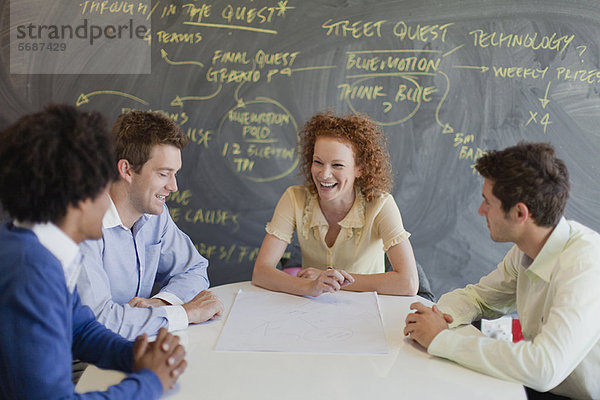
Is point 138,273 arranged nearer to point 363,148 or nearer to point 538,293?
point 363,148

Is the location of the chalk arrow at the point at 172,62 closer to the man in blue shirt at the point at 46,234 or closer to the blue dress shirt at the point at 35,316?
the man in blue shirt at the point at 46,234

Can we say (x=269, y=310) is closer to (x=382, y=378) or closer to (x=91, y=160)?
(x=382, y=378)

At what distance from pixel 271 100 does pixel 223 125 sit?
310 millimetres

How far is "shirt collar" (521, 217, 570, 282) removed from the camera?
1.41 meters

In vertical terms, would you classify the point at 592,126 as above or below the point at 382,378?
above

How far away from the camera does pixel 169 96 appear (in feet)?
9.93

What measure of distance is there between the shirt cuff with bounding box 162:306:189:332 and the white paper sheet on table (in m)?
0.12

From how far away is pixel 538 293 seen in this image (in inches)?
56.8

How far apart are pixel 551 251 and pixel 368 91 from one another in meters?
1.77

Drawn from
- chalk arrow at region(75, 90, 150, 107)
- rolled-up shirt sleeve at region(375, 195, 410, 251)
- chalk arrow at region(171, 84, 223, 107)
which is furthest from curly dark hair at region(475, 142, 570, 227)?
chalk arrow at region(75, 90, 150, 107)

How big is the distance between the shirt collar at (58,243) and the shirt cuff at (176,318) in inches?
19.8

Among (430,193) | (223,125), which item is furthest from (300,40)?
(430,193)

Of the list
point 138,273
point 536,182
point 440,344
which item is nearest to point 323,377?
point 440,344

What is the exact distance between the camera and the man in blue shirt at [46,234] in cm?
93
